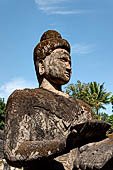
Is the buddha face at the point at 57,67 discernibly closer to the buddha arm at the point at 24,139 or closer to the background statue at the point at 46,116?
the background statue at the point at 46,116

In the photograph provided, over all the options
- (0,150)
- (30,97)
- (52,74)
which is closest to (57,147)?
(30,97)

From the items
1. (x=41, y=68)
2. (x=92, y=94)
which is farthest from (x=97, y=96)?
(x=41, y=68)

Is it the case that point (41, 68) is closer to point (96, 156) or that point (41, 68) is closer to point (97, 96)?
point (96, 156)

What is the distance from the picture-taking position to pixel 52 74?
4.74m

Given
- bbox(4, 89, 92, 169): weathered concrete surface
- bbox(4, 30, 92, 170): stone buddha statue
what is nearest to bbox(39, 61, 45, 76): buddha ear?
bbox(4, 30, 92, 170): stone buddha statue

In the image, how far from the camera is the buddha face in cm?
473

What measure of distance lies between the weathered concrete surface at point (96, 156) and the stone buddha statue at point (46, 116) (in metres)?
0.21

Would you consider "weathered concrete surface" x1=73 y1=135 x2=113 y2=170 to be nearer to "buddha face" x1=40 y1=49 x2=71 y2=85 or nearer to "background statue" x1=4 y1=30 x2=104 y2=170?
"background statue" x1=4 y1=30 x2=104 y2=170

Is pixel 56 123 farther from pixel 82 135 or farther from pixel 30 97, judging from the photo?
pixel 82 135

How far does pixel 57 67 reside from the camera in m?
4.73

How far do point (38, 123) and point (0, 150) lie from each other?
322 inches

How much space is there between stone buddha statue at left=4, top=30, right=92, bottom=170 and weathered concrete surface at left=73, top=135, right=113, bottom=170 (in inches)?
8.1

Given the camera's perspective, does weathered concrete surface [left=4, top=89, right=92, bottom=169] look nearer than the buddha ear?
Yes

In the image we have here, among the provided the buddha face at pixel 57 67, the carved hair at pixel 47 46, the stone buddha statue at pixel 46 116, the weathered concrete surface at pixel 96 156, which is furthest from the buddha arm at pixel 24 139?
the carved hair at pixel 47 46
